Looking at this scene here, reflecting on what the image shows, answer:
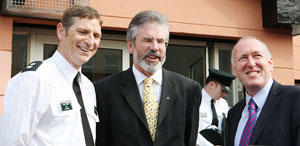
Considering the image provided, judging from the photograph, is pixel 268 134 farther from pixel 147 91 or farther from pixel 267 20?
pixel 267 20

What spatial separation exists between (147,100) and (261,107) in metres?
0.74

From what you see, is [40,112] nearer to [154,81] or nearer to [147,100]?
[147,100]

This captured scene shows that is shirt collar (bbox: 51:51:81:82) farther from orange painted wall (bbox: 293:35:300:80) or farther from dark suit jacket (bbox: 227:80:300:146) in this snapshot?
orange painted wall (bbox: 293:35:300:80)

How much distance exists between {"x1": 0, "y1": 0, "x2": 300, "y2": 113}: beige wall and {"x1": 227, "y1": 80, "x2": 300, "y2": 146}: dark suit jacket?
8.40 ft

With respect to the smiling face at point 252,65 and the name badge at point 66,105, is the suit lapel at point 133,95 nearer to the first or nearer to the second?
the name badge at point 66,105

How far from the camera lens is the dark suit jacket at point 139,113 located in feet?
7.84

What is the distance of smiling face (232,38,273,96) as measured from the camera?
8.18 feet

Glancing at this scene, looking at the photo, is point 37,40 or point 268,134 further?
point 37,40

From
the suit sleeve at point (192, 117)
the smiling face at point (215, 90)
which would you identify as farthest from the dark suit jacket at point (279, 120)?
the smiling face at point (215, 90)

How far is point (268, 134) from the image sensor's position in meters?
2.30

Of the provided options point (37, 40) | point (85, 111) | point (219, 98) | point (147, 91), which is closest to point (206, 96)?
point (219, 98)

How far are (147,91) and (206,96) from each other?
2.48 meters

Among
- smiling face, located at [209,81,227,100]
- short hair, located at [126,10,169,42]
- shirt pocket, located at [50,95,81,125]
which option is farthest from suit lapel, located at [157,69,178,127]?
smiling face, located at [209,81,227,100]

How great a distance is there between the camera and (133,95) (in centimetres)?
250
